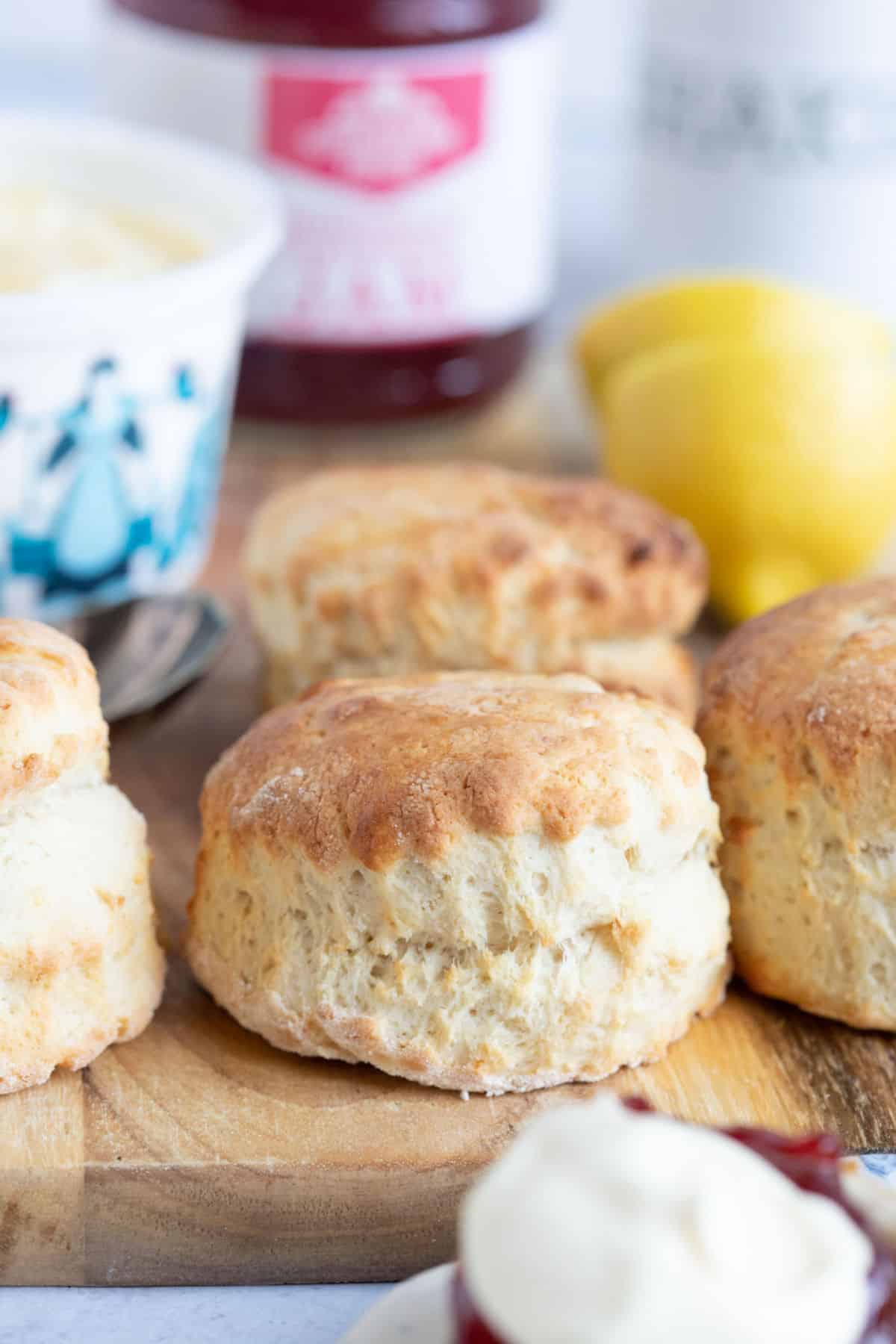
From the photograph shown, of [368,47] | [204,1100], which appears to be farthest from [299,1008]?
[368,47]

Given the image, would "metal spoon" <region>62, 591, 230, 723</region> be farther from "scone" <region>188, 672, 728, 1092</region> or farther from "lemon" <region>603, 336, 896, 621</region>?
"lemon" <region>603, 336, 896, 621</region>

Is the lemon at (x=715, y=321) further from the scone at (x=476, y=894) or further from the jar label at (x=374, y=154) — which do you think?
the scone at (x=476, y=894)

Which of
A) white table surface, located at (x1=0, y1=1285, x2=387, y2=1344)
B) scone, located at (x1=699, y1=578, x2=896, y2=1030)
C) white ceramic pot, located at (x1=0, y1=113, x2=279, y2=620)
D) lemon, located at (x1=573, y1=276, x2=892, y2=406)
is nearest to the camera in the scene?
white table surface, located at (x1=0, y1=1285, x2=387, y2=1344)

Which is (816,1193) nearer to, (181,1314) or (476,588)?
(181,1314)

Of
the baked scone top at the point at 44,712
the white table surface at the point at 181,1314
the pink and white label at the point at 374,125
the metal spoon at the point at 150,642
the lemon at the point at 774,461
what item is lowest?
the white table surface at the point at 181,1314

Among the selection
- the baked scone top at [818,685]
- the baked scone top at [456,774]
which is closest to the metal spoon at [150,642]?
the baked scone top at [456,774]

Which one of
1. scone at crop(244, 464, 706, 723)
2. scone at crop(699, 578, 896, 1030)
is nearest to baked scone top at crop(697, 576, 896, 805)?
scone at crop(699, 578, 896, 1030)

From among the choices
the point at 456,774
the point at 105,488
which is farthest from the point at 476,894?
the point at 105,488

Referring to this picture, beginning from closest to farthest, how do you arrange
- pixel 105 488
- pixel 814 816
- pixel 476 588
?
pixel 814 816
pixel 476 588
pixel 105 488
